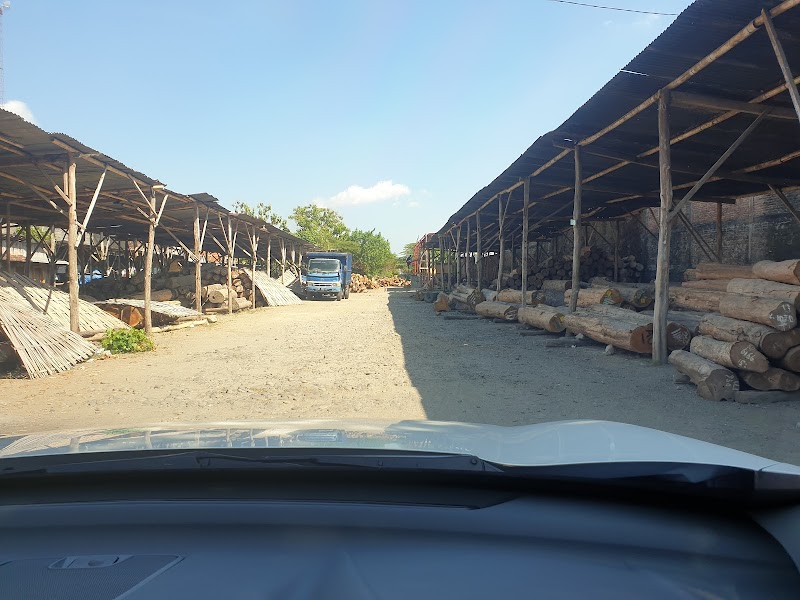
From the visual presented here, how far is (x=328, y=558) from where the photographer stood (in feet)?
4.95

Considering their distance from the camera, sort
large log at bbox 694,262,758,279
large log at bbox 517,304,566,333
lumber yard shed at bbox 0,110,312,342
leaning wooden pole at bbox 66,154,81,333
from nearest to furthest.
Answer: large log at bbox 694,262,758,279
lumber yard shed at bbox 0,110,312,342
leaning wooden pole at bbox 66,154,81,333
large log at bbox 517,304,566,333

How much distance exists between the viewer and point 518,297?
17719 millimetres

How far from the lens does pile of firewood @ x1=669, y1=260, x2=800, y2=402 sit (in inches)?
257

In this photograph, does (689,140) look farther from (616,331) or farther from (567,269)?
(567,269)

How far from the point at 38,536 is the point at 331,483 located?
2.97 feet

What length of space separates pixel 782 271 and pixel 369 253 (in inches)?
1995

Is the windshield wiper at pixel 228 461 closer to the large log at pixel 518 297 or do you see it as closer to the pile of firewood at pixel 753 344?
the pile of firewood at pixel 753 344

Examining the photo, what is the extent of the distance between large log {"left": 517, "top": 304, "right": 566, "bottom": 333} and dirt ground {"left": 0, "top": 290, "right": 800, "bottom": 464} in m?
0.86

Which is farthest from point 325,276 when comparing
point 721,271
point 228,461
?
point 228,461

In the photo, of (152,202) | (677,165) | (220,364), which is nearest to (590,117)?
(677,165)

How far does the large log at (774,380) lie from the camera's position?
6566mm

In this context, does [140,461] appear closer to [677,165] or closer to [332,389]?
[332,389]

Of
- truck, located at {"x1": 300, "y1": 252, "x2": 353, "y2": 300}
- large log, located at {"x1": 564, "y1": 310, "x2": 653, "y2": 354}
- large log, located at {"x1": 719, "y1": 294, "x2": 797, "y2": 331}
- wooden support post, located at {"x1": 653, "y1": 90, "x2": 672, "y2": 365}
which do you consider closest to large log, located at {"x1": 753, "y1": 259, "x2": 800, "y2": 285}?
large log, located at {"x1": 719, "y1": 294, "x2": 797, "y2": 331}

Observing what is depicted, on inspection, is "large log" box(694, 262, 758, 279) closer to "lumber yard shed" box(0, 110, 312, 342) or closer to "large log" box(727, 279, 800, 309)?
"large log" box(727, 279, 800, 309)
